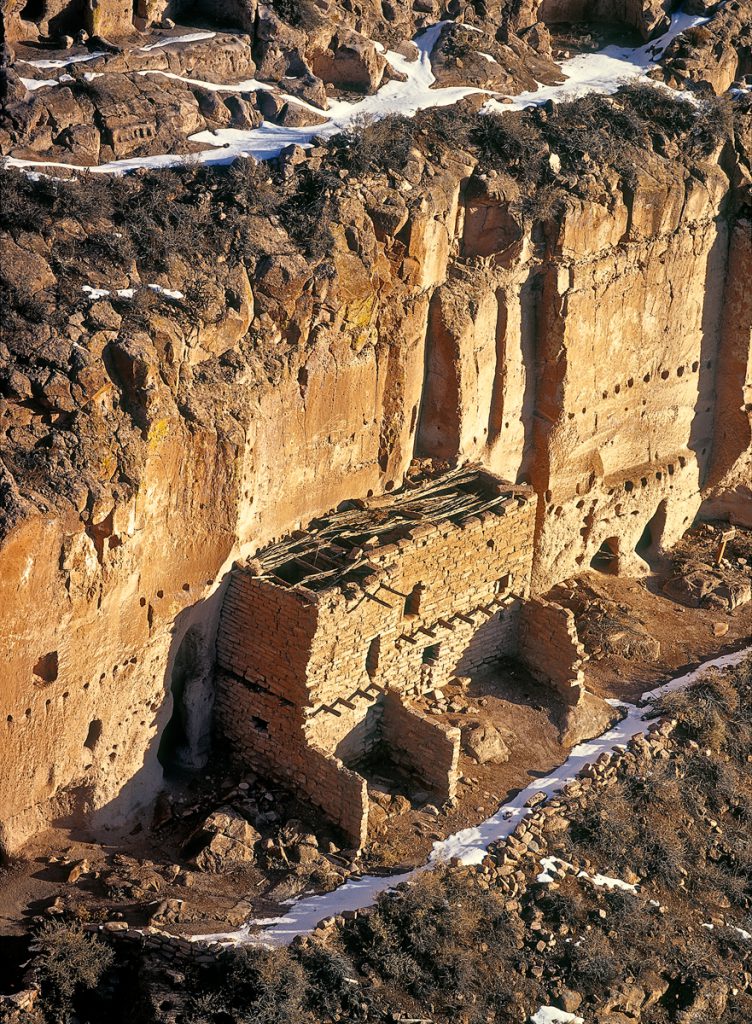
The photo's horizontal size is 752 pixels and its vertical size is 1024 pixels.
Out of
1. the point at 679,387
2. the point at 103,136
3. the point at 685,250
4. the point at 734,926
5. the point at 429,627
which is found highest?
the point at 103,136

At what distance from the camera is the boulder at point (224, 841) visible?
64.3ft

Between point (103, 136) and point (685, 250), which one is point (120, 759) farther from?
point (685, 250)

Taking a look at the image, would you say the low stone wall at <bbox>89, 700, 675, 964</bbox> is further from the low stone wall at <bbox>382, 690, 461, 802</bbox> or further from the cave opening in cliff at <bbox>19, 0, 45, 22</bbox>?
the cave opening in cliff at <bbox>19, 0, 45, 22</bbox>

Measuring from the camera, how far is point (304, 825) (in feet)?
66.8

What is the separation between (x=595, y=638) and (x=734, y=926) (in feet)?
18.5

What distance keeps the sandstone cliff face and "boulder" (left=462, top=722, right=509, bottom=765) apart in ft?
11.1

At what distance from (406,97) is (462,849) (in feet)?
36.1

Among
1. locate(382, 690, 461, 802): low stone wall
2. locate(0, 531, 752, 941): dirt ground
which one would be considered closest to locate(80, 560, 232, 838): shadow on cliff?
locate(0, 531, 752, 941): dirt ground

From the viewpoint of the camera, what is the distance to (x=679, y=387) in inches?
1044

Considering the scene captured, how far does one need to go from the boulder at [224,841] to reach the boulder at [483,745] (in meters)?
3.21

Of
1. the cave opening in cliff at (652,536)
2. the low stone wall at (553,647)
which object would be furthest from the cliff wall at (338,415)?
the low stone wall at (553,647)

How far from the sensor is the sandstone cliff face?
1864 cm

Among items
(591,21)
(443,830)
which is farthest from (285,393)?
(591,21)

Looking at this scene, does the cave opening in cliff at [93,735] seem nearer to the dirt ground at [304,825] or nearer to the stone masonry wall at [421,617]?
the dirt ground at [304,825]
